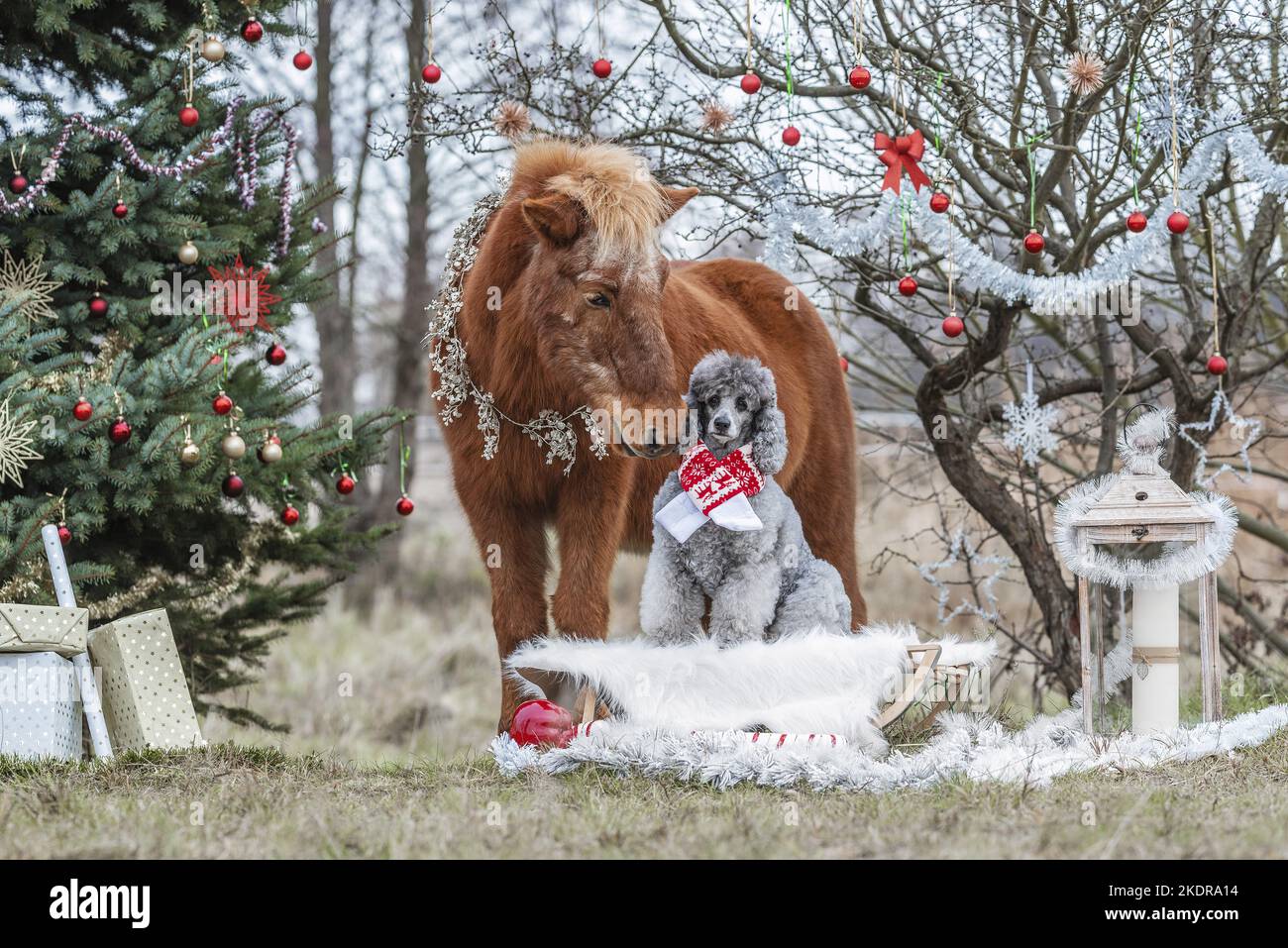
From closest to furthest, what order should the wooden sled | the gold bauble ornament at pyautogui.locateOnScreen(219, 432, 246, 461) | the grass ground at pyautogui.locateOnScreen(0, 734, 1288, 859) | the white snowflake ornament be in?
the grass ground at pyautogui.locateOnScreen(0, 734, 1288, 859) → the wooden sled → the gold bauble ornament at pyautogui.locateOnScreen(219, 432, 246, 461) → the white snowflake ornament

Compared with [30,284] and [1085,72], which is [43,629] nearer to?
[30,284]

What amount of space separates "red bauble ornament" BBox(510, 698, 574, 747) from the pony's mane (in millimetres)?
1524

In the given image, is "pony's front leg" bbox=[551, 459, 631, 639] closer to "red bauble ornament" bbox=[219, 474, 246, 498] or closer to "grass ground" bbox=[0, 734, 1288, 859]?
"grass ground" bbox=[0, 734, 1288, 859]

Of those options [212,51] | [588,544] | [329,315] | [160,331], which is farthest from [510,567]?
[329,315]

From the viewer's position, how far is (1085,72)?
4.17 m

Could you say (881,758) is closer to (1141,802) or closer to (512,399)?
(1141,802)

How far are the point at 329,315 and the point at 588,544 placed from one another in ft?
23.7

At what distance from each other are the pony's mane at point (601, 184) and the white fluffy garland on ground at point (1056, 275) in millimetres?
1083

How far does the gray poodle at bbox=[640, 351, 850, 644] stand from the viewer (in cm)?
395

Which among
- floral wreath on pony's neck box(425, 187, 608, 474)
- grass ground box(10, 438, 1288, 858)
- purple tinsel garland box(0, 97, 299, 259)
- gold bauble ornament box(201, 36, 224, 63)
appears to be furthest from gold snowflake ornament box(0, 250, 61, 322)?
grass ground box(10, 438, 1288, 858)

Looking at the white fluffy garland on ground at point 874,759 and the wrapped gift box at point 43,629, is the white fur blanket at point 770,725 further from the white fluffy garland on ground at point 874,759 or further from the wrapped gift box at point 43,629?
the wrapped gift box at point 43,629

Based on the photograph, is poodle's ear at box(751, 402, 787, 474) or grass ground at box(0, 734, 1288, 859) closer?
grass ground at box(0, 734, 1288, 859)

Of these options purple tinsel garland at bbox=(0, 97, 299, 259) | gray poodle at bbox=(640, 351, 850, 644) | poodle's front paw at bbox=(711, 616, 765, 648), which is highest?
purple tinsel garland at bbox=(0, 97, 299, 259)
